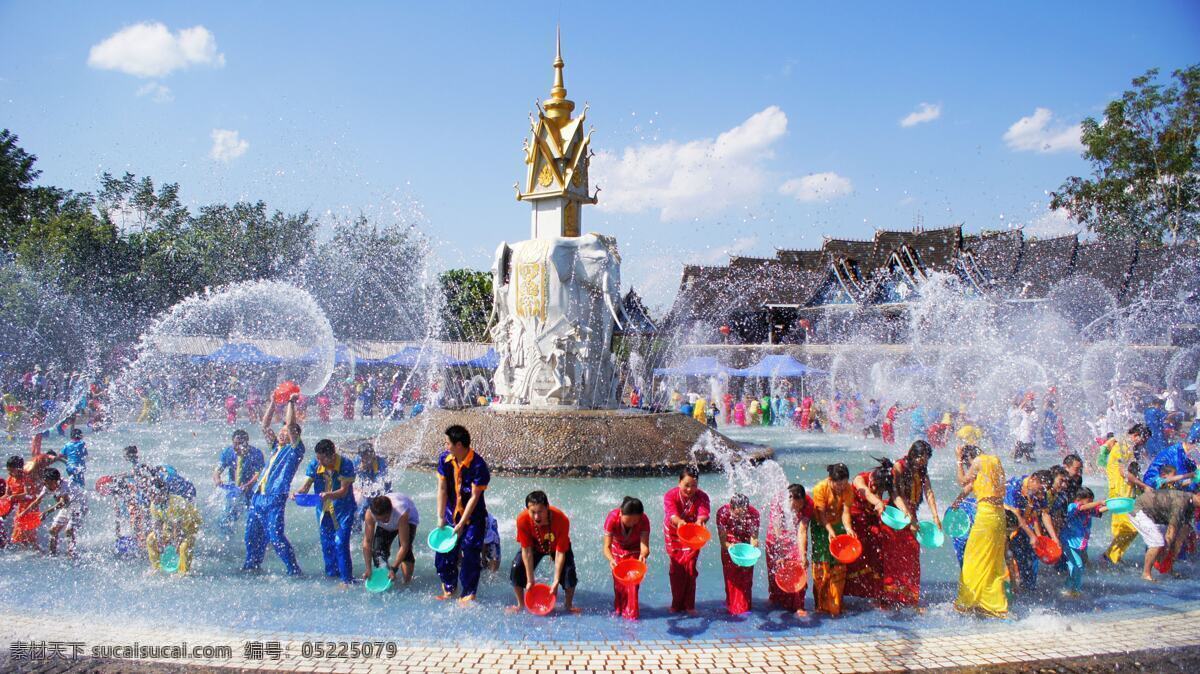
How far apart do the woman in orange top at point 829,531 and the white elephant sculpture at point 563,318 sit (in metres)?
8.78

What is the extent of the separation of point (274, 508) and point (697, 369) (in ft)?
79.5

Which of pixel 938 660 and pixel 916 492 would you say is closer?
pixel 938 660

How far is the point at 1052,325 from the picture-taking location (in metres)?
27.7

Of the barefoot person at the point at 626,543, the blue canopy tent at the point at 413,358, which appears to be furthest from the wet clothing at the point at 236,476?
the blue canopy tent at the point at 413,358

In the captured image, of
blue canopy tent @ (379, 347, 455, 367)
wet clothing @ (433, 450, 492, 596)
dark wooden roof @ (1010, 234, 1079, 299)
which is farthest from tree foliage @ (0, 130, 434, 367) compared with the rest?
dark wooden roof @ (1010, 234, 1079, 299)

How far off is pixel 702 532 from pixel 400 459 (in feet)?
26.3

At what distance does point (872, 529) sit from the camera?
21.0 ft

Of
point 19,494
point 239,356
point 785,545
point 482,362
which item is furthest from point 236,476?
point 482,362

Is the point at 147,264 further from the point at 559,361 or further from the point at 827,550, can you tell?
the point at 827,550

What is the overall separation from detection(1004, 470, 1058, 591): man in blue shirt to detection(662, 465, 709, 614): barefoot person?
272 cm

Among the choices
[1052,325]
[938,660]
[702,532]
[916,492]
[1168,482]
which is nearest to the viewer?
[938,660]

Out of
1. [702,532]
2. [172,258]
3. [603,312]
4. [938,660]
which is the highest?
[172,258]

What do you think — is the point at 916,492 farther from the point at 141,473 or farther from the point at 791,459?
the point at 791,459

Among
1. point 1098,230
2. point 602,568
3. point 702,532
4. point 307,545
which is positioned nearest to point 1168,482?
point 702,532
